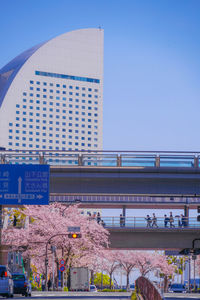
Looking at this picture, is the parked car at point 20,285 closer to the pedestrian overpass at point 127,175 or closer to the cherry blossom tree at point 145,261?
the pedestrian overpass at point 127,175

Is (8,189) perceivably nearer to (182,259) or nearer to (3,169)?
(3,169)

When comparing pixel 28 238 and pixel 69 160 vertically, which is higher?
pixel 69 160

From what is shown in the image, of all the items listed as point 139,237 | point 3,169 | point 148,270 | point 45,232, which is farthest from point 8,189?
point 148,270

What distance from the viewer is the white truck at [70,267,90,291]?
67625 millimetres

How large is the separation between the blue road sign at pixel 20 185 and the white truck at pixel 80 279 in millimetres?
28237

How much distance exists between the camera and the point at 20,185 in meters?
41.0

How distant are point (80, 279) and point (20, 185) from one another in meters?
29.4

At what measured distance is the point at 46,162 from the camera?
41.3 metres

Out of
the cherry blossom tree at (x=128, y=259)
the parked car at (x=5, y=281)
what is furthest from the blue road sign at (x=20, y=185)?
the cherry blossom tree at (x=128, y=259)

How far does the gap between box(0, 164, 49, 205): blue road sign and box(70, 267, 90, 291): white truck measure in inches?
1112

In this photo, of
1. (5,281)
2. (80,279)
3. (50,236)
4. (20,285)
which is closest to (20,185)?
(20,285)

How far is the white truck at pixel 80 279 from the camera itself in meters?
67.6

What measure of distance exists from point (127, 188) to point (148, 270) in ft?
271

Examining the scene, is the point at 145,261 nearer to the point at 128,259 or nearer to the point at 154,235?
the point at 128,259
